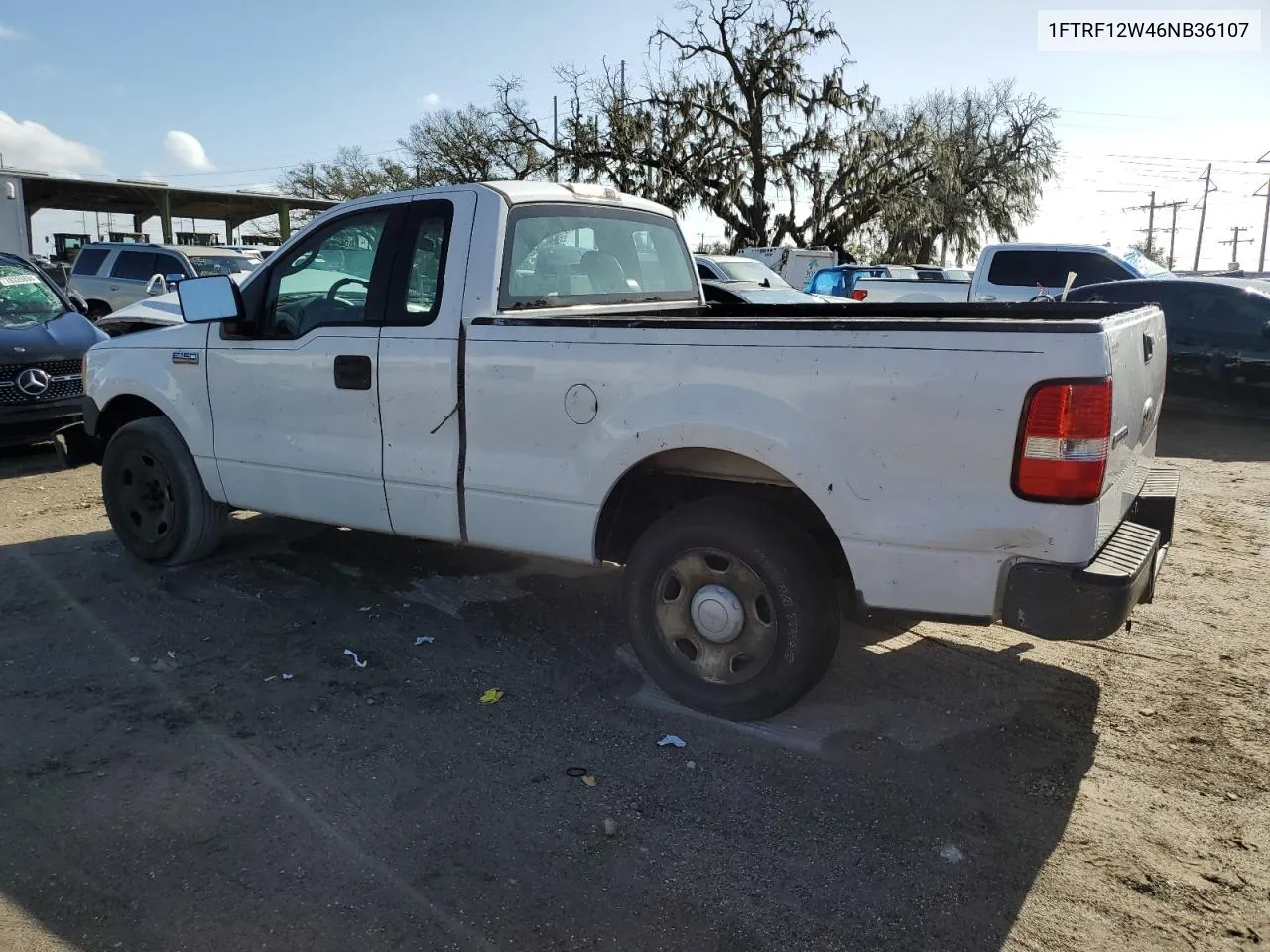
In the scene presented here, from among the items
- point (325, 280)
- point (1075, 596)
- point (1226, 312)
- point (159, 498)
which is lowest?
point (159, 498)

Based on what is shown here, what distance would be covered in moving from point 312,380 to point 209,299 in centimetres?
73

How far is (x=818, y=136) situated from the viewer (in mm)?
36406

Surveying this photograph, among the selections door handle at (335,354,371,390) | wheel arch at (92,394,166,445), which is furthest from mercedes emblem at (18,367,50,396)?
door handle at (335,354,371,390)

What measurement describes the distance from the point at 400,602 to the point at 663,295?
2162 mm

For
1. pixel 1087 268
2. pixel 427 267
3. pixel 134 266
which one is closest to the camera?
pixel 427 267

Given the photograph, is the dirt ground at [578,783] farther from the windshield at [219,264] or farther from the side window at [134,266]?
the side window at [134,266]

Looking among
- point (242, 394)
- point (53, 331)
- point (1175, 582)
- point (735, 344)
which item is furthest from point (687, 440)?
point (53, 331)

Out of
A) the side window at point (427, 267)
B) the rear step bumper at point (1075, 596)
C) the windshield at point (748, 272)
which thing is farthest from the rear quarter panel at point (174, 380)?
A: the windshield at point (748, 272)

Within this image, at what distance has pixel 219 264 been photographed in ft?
54.9

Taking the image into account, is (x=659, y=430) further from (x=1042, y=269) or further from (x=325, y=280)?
(x=1042, y=269)

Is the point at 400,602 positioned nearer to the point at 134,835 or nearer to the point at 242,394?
the point at 242,394

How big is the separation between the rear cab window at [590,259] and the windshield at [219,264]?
13065mm

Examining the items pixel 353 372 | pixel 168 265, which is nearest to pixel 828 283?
pixel 168 265

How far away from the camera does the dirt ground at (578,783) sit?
259cm
